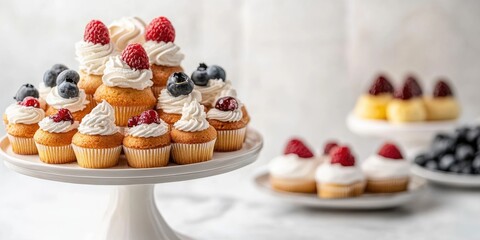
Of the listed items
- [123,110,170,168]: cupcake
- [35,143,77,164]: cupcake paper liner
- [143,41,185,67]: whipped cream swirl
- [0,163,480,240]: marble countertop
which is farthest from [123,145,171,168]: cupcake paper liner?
[0,163,480,240]: marble countertop

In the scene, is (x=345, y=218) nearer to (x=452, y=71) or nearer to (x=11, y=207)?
(x=11, y=207)

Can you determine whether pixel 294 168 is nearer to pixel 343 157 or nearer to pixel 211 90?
pixel 343 157

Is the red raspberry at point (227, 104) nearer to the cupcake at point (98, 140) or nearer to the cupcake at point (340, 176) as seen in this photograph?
the cupcake at point (98, 140)

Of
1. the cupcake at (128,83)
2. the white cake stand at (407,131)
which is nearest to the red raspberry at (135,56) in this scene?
the cupcake at (128,83)

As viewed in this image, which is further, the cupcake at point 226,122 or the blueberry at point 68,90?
the cupcake at point 226,122

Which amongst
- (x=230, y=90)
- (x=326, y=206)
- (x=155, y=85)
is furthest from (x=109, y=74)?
(x=326, y=206)

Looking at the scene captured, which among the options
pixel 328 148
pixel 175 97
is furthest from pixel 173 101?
pixel 328 148
